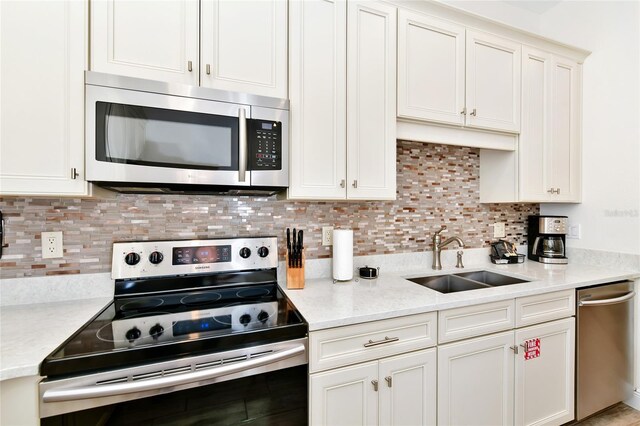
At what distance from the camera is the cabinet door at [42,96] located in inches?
43.0

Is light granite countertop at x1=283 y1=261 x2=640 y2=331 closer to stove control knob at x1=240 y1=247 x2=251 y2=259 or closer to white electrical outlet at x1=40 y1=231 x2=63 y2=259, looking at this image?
stove control knob at x1=240 y1=247 x2=251 y2=259

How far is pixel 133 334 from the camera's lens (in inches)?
41.4

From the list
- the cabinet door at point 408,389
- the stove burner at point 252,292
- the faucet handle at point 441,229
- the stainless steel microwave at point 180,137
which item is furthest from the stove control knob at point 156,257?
the faucet handle at point 441,229

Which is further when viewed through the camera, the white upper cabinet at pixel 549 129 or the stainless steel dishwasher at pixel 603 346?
the white upper cabinet at pixel 549 129

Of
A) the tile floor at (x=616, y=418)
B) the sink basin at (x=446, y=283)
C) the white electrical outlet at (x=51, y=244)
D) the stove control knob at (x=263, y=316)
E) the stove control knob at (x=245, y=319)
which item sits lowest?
the tile floor at (x=616, y=418)

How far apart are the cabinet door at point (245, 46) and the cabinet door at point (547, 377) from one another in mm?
1841

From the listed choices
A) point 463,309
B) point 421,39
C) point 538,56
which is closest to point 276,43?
point 421,39

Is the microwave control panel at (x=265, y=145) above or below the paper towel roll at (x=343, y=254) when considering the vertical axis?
above

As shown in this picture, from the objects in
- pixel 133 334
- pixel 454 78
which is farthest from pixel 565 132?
pixel 133 334

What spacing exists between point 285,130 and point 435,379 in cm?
136

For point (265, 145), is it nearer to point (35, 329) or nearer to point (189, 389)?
point (189, 389)

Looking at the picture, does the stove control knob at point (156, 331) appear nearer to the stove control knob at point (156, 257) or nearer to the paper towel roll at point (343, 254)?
the stove control knob at point (156, 257)

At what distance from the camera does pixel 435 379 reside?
4.53 ft

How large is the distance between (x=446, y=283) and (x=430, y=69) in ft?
4.54
